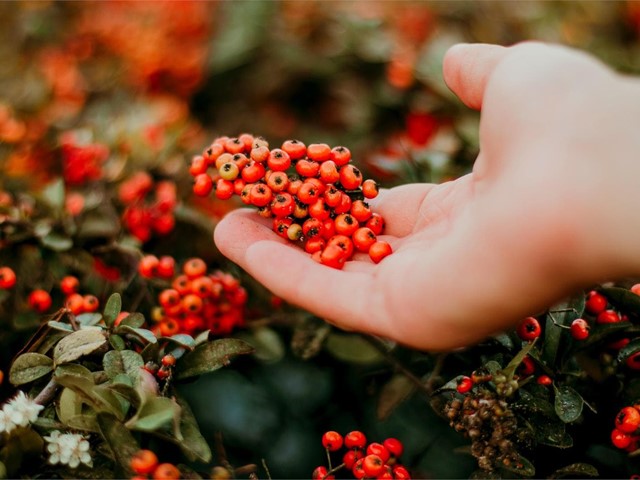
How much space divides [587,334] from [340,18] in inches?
107

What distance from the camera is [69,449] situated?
4.90ft

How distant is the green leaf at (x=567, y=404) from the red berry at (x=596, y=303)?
33 cm

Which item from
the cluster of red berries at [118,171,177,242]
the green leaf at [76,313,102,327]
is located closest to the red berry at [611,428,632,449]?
the green leaf at [76,313,102,327]

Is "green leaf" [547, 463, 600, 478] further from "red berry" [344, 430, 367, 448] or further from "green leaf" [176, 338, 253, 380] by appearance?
"green leaf" [176, 338, 253, 380]

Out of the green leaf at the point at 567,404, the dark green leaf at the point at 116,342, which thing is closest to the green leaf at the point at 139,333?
the dark green leaf at the point at 116,342

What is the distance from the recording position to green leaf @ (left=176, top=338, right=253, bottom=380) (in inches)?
66.9

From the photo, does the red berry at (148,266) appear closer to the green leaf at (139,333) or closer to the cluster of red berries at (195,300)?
the cluster of red berries at (195,300)

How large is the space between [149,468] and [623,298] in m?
Answer: 1.43

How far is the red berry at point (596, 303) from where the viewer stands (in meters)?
1.83

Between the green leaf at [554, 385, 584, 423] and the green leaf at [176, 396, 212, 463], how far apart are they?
927 mm

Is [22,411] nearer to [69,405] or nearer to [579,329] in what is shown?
[69,405]

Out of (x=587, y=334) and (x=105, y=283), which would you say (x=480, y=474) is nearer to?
(x=587, y=334)

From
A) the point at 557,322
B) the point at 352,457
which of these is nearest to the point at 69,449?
the point at 352,457

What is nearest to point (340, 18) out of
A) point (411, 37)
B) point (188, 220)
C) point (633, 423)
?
point (411, 37)
